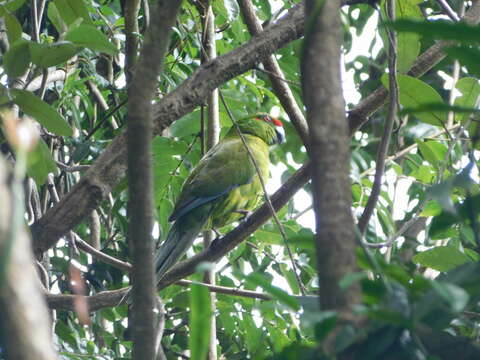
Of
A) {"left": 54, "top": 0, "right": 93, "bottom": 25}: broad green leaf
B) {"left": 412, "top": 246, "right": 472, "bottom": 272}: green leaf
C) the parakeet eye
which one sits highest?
the parakeet eye

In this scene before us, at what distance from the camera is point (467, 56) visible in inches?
53.7

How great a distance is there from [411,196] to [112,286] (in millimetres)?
1880

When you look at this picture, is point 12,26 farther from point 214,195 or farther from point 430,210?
point 214,195

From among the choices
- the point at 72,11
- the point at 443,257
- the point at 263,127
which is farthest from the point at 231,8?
the point at 263,127

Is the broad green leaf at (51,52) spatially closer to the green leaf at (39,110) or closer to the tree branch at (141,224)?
the green leaf at (39,110)

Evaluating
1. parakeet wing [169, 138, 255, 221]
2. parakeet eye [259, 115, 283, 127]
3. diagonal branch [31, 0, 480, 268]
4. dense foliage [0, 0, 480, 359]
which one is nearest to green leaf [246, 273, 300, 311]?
dense foliage [0, 0, 480, 359]

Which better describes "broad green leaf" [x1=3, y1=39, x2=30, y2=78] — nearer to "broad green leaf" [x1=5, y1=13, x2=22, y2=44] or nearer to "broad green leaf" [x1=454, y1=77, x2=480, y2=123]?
"broad green leaf" [x1=5, y1=13, x2=22, y2=44]

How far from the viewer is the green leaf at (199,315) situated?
3.99 feet

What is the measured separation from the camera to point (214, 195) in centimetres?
443

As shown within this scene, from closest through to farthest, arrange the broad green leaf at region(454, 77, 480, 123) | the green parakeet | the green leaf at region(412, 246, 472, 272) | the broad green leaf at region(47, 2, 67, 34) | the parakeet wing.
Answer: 1. the green leaf at region(412, 246, 472, 272)
2. the broad green leaf at region(47, 2, 67, 34)
3. the broad green leaf at region(454, 77, 480, 123)
4. the green parakeet
5. the parakeet wing

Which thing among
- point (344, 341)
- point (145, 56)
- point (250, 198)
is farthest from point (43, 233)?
point (250, 198)

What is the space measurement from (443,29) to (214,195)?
3304mm

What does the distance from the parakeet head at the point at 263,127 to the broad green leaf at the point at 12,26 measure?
279cm

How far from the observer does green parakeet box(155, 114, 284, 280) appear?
405 centimetres
